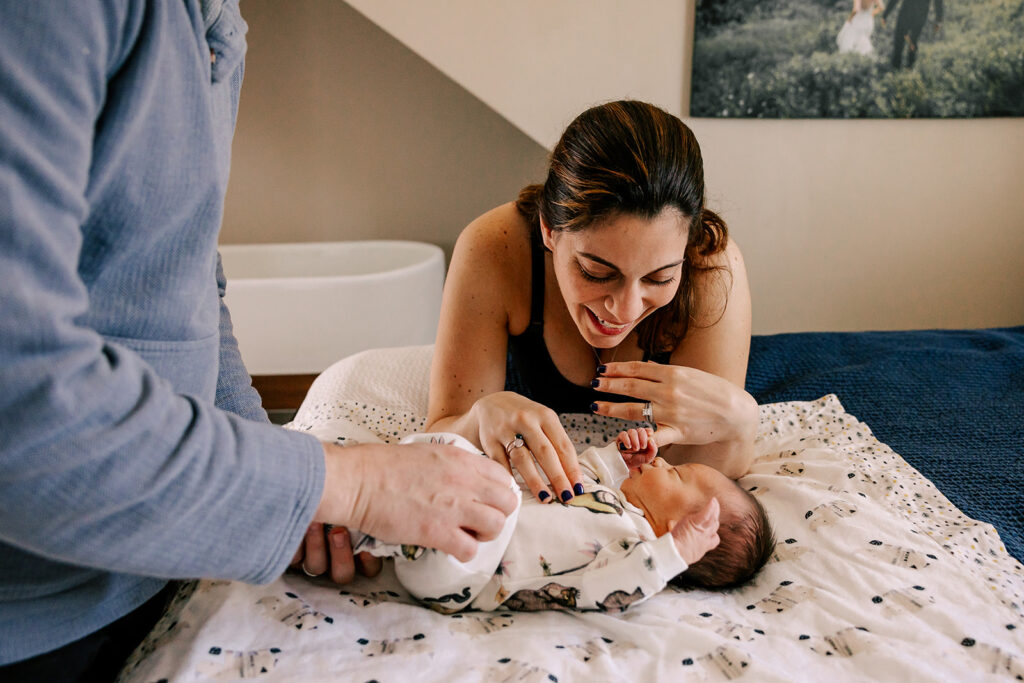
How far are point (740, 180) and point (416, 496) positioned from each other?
110 inches

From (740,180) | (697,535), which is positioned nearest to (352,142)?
(740,180)

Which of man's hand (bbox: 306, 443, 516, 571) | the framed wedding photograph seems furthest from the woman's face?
the framed wedding photograph

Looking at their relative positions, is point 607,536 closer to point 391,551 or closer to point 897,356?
point 391,551

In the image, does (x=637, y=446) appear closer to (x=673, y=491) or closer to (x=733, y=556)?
(x=673, y=491)

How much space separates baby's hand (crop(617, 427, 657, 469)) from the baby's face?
0.02 metres

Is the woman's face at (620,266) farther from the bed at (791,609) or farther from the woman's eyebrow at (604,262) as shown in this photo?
the bed at (791,609)

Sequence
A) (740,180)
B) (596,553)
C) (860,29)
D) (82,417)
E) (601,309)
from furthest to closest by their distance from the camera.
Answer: (740,180), (860,29), (601,309), (596,553), (82,417)

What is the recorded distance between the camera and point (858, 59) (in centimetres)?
301

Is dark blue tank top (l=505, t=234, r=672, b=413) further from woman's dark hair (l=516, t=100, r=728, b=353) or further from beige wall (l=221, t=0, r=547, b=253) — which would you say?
beige wall (l=221, t=0, r=547, b=253)

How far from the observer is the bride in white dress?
9.68 feet

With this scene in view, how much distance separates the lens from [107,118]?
1.83 ft

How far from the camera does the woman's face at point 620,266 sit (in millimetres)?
1238

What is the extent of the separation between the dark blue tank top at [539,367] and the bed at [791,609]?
92 mm

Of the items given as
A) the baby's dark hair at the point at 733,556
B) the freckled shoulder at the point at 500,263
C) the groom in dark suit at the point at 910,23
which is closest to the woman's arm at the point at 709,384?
the baby's dark hair at the point at 733,556
